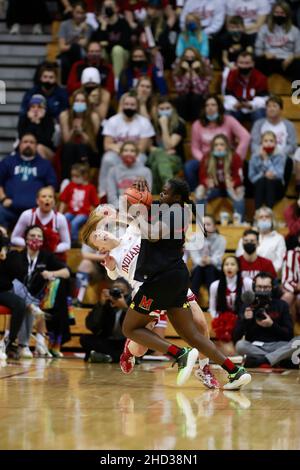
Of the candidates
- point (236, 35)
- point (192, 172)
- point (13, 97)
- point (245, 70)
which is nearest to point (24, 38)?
point (13, 97)

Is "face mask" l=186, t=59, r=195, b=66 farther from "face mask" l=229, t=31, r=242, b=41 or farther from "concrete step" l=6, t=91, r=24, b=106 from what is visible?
"concrete step" l=6, t=91, r=24, b=106

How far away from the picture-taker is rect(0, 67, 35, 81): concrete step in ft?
47.0

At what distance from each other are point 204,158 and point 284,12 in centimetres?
294

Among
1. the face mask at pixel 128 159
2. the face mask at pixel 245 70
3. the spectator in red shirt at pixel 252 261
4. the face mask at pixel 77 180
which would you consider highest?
the face mask at pixel 245 70

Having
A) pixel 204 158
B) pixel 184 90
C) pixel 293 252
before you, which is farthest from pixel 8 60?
pixel 293 252

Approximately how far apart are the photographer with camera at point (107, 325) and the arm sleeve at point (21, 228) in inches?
63.2

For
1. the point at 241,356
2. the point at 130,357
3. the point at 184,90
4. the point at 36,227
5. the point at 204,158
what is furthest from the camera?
the point at 184,90

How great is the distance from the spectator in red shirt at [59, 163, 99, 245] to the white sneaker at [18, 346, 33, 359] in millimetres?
2144

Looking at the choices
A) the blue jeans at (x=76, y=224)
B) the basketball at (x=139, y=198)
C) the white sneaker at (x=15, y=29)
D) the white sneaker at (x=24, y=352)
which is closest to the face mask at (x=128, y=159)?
the blue jeans at (x=76, y=224)

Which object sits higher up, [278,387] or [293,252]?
[293,252]

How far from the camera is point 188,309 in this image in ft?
21.0

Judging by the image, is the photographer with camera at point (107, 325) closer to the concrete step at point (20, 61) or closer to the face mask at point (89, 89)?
the face mask at point (89, 89)

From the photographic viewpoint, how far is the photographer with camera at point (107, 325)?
9523mm

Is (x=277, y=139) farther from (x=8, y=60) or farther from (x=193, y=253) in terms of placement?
(x=8, y=60)
